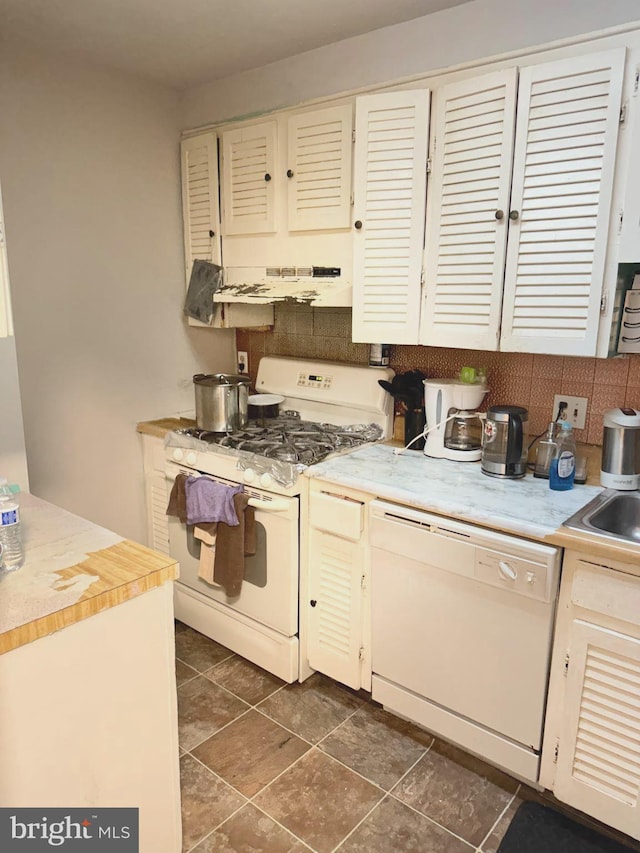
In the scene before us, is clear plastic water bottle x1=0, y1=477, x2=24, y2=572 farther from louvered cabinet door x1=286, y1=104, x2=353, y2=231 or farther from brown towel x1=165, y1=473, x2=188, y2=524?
louvered cabinet door x1=286, y1=104, x2=353, y2=231

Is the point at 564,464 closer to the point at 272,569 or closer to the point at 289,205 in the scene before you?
the point at 272,569

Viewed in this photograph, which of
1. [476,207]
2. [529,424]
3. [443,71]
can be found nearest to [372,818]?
[529,424]

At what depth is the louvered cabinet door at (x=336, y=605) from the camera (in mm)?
2109

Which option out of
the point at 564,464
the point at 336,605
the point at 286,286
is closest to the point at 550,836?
the point at 336,605

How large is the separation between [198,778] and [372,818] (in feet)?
1.89

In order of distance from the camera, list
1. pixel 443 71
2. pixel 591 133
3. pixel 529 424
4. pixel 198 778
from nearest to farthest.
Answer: pixel 591 133 → pixel 198 778 → pixel 443 71 → pixel 529 424

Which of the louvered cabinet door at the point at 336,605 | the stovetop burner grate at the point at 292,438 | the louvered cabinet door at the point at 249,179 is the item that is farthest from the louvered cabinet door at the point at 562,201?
the louvered cabinet door at the point at 249,179

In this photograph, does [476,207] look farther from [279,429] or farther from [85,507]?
[85,507]

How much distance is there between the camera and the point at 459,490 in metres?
1.91

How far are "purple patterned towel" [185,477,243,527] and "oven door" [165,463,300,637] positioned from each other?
51mm

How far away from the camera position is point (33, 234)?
239 centimetres

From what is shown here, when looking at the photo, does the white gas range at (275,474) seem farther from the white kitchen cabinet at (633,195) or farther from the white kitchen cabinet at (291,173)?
the white kitchen cabinet at (633,195)

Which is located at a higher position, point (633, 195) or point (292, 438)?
point (633, 195)

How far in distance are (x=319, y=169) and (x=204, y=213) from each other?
71 centimetres
